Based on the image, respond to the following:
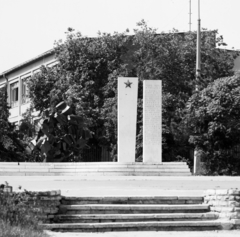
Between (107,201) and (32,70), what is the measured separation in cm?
4468

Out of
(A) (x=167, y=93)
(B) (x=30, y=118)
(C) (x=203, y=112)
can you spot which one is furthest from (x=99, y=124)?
(C) (x=203, y=112)

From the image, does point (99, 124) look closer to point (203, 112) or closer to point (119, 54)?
point (119, 54)

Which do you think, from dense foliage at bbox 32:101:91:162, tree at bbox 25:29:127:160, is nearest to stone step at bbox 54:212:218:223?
dense foliage at bbox 32:101:91:162

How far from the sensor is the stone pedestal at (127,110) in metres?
29.5

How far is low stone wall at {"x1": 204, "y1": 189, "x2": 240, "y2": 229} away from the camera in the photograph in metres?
14.3

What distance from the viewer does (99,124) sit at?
43.4 m

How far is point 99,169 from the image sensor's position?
92.6ft

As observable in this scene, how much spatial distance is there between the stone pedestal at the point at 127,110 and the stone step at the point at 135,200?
14.6 meters

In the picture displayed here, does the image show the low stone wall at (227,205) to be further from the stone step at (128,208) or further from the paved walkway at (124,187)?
the paved walkway at (124,187)

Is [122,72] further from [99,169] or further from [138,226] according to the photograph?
[138,226]

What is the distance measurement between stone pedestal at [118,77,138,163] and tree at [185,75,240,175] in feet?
15.6

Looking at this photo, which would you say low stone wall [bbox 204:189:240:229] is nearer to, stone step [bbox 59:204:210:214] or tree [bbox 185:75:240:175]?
stone step [bbox 59:204:210:214]

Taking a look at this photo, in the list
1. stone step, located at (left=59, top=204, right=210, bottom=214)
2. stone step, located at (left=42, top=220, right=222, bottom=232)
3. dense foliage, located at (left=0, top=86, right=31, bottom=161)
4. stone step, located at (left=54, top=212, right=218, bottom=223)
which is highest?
dense foliage, located at (left=0, top=86, right=31, bottom=161)

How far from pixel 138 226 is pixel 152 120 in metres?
16.2
